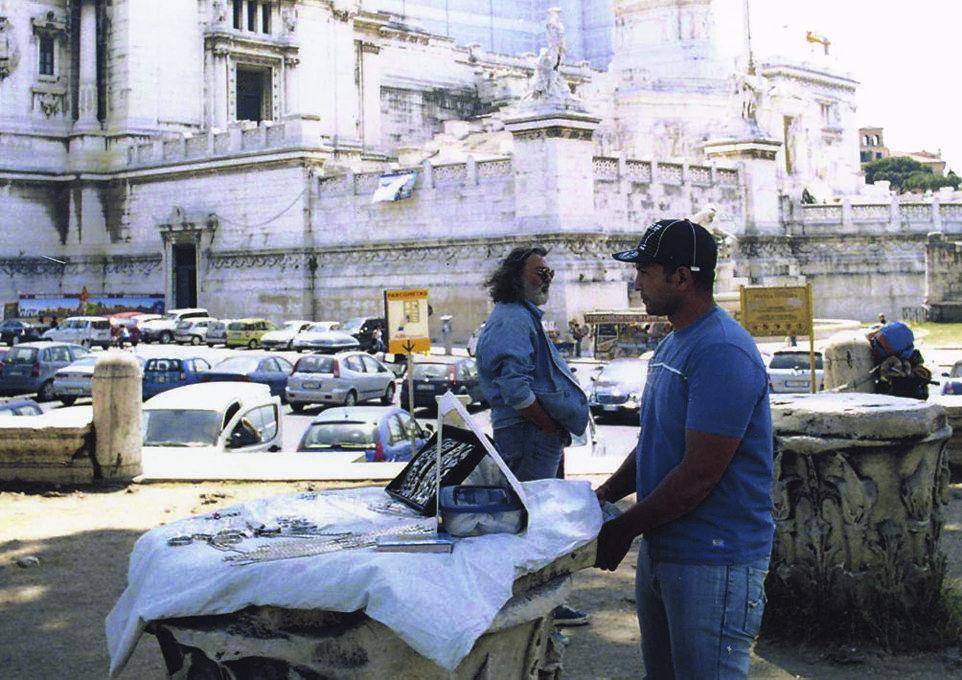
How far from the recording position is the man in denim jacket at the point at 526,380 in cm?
643

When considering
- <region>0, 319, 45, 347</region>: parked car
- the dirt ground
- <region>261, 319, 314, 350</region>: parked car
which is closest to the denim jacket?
the dirt ground

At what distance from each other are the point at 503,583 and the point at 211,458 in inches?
381

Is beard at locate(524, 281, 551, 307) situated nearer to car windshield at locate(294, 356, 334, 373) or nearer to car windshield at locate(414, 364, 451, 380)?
car windshield at locate(414, 364, 451, 380)

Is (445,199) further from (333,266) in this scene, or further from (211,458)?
(211,458)

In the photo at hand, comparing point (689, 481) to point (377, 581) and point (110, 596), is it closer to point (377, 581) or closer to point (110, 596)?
point (377, 581)

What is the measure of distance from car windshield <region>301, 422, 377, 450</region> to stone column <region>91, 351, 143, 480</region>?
11.0 ft

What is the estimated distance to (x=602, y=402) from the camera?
21047mm

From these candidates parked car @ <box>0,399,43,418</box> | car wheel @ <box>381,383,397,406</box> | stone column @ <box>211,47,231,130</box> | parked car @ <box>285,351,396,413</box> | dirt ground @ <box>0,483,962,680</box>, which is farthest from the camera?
stone column @ <box>211,47,231,130</box>

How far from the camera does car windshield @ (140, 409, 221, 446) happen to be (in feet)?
47.4

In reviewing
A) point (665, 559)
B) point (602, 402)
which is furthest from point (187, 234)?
point (665, 559)

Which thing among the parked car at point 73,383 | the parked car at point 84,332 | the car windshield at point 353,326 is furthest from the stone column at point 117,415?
the parked car at point 84,332

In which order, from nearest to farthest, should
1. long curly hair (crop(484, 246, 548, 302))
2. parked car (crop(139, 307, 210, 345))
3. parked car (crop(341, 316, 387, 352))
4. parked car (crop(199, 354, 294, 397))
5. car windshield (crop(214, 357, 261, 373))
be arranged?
1. long curly hair (crop(484, 246, 548, 302))
2. parked car (crop(199, 354, 294, 397))
3. car windshield (crop(214, 357, 261, 373))
4. parked car (crop(341, 316, 387, 352))
5. parked car (crop(139, 307, 210, 345))

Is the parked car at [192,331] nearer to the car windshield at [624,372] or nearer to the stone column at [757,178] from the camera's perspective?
the car windshield at [624,372]

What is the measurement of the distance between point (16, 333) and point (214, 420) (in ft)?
88.7
